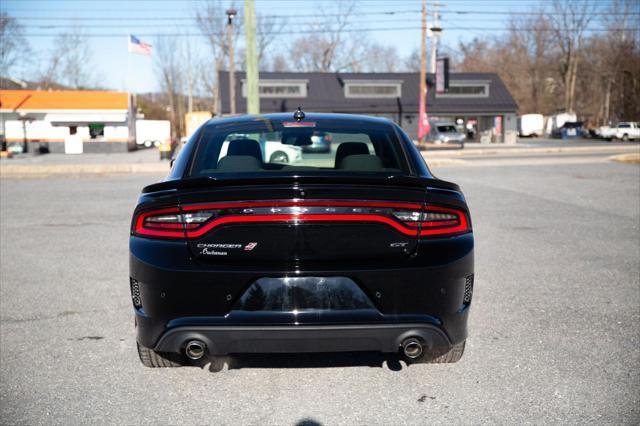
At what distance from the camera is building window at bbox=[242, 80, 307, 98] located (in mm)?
50125

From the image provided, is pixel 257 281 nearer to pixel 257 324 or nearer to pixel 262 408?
pixel 257 324

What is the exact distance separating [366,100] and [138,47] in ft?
71.2

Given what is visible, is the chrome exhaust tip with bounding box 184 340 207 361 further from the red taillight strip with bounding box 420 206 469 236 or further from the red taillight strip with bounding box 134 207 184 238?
the red taillight strip with bounding box 420 206 469 236

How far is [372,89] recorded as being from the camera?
2045 inches

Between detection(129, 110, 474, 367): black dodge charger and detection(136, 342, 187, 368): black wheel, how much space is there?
37 cm

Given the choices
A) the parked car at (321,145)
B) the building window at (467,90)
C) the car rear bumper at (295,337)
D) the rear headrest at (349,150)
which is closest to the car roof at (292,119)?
the rear headrest at (349,150)

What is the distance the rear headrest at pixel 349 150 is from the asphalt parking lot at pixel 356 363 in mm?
1373

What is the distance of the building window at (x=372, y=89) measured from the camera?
51.4 metres

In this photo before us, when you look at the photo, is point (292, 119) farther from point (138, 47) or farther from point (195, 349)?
point (138, 47)

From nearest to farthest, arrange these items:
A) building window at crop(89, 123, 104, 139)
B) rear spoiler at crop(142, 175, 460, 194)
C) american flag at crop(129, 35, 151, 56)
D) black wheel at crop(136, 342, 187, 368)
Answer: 1. rear spoiler at crop(142, 175, 460, 194)
2. black wheel at crop(136, 342, 187, 368)
3. american flag at crop(129, 35, 151, 56)
4. building window at crop(89, 123, 104, 139)

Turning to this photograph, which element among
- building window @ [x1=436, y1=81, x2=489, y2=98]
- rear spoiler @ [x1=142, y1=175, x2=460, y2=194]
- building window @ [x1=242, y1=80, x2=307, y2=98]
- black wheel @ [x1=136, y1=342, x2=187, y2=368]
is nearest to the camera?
rear spoiler @ [x1=142, y1=175, x2=460, y2=194]

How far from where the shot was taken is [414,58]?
270ft

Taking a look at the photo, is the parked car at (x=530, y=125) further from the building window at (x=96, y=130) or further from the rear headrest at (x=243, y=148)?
the rear headrest at (x=243, y=148)

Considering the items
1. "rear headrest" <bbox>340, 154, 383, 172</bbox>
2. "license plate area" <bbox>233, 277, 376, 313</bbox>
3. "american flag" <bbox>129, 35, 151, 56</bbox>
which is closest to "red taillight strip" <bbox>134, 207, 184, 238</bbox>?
"license plate area" <bbox>233, 277, 376, 313</bbox>
